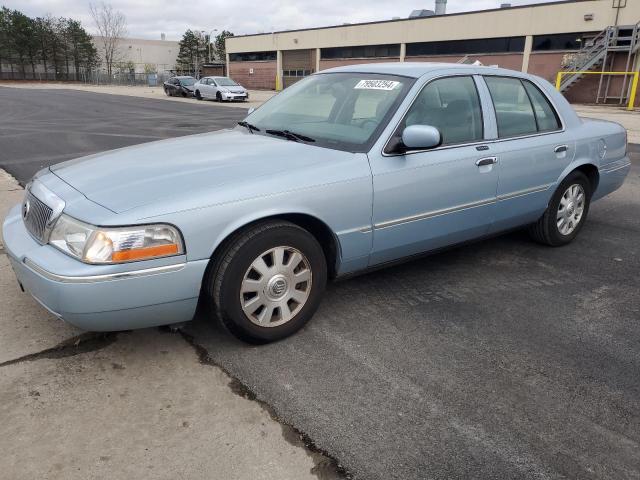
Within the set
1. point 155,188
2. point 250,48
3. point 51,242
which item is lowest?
point 51,242

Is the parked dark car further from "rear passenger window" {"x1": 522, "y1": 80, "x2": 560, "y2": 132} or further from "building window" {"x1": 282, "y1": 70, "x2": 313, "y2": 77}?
"rear passenger window" {"x1": 522, "y1": 80, "x2": 560, "y2": 132}

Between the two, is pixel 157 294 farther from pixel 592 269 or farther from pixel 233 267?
pixel 592 269

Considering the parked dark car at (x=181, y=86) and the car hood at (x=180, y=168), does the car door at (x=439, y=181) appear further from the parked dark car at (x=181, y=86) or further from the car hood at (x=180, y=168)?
the parked dark car at (x=181, y=86)

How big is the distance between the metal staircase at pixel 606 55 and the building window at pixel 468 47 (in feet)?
13.9

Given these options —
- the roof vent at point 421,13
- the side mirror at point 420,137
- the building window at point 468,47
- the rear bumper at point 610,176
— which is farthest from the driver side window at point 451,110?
the roof vent at point 421,13

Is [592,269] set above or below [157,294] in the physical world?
below

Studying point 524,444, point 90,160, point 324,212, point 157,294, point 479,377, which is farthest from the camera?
point 90,160

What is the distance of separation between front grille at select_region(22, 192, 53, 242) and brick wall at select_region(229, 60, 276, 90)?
48.0 metres

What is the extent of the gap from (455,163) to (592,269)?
177 cm

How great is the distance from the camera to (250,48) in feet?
172

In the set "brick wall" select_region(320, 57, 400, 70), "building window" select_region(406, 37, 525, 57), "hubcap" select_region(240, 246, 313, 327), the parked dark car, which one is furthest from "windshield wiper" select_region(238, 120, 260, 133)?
"brick wall" select_region(320, 57, 400, 70)

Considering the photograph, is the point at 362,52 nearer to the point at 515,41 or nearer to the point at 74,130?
the point at 515,41

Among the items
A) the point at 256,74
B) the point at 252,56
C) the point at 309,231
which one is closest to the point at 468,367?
the point at 309,231

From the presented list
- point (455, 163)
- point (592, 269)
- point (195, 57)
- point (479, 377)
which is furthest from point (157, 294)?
point (195, 57)
